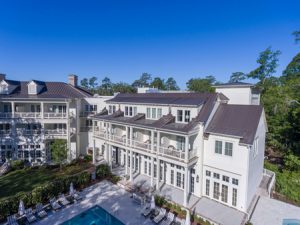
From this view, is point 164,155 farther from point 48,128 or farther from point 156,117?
point 48,128

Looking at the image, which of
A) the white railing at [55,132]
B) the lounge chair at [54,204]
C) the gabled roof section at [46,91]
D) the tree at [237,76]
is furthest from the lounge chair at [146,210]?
the tree at [237,76]

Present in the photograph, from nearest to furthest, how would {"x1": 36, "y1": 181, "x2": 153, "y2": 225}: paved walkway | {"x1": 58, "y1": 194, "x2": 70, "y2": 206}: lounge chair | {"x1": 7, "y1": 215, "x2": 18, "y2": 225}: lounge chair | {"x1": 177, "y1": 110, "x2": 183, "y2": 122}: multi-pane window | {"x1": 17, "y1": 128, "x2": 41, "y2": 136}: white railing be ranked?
{"x1": 7, "y1": 215, "x2": 18, "y2": 225}: lounge chair, {"x1": 36, "y1": 181, "x2": 153, "y2": 225}: paved walkway, {"x1": 58, "y1": 194, "x2": 70, "y2": 206}: lounge chair, {"x1": 177, "y1": 110, "x2": 183, "y2": 122}: multi-pane window, {"x1": 17, "y1": 128, "x2": 41, "y2": 136}: white railing

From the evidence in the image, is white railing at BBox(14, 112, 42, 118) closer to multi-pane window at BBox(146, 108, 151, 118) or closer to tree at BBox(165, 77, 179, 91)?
multi-pane window at BBox(146, 108, 151, 118)

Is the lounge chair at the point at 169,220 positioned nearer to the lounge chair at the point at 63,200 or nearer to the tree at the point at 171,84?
the lounge chair at the point at 63,200

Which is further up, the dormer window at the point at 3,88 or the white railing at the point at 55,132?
the dormer window at the point at 3,88

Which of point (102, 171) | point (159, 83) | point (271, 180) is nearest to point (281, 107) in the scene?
point (271, 180)

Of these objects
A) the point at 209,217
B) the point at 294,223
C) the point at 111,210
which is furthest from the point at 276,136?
the point at 111,210

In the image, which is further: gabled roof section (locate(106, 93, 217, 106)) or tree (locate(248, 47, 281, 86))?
tree (locate(248, 47, 281, 86))

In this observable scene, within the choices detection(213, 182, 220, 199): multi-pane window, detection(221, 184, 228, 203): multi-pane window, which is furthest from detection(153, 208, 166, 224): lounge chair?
detection(221, 184, 228, 203): multi-pane window
